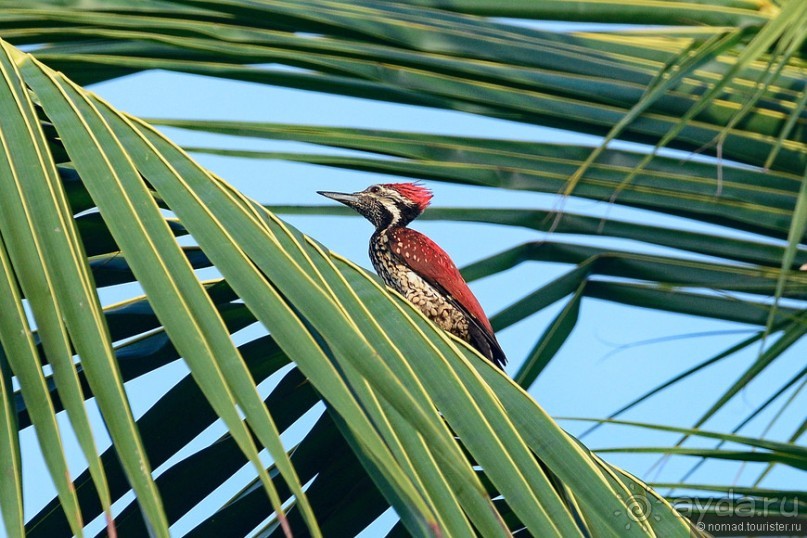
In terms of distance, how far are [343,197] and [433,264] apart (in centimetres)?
74

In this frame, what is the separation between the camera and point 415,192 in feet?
17.3

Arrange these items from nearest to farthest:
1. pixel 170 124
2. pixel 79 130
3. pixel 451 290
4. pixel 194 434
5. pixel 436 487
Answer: pixel 436 487 → pixel 79 130 → pixel 194 434 → pixel 170 124 → pixel 451 290

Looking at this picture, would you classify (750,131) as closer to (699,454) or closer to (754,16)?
(754,16)

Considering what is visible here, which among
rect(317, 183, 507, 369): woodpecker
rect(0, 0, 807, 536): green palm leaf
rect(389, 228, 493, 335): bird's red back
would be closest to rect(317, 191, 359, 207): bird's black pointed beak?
rect(317, 183, 507, 369): woodpecker

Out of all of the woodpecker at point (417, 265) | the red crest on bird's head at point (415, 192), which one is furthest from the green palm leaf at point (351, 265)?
the red crest on bird's head at point (415, 192)

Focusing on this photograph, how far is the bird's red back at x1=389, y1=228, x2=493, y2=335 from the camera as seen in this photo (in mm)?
4516

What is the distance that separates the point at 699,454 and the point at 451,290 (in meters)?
2.97

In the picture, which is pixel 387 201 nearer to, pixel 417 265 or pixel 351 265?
pixel 417 265

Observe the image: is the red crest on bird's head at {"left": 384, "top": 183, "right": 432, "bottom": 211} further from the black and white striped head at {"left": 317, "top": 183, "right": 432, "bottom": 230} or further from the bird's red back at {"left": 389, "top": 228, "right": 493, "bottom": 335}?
the bird's red back at {"left": 389, "top": 228, "right": 493, "bottom": 335}

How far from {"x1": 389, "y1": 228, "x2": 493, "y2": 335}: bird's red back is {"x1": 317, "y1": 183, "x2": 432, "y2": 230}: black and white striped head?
0.17m

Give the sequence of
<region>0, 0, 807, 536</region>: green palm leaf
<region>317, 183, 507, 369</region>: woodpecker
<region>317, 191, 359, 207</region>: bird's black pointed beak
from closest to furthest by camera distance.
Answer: <region>0, 0, 807, 536</region>: green palm leaf → <region>317, 183, 507, 369</region>: woodpecker → <region>317, 191, 359, 207</region>: bird's black pointed beak

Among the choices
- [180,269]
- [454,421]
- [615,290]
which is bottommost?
[454,421]

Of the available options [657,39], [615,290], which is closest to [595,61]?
[657,39]

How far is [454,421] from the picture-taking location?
1.53m
